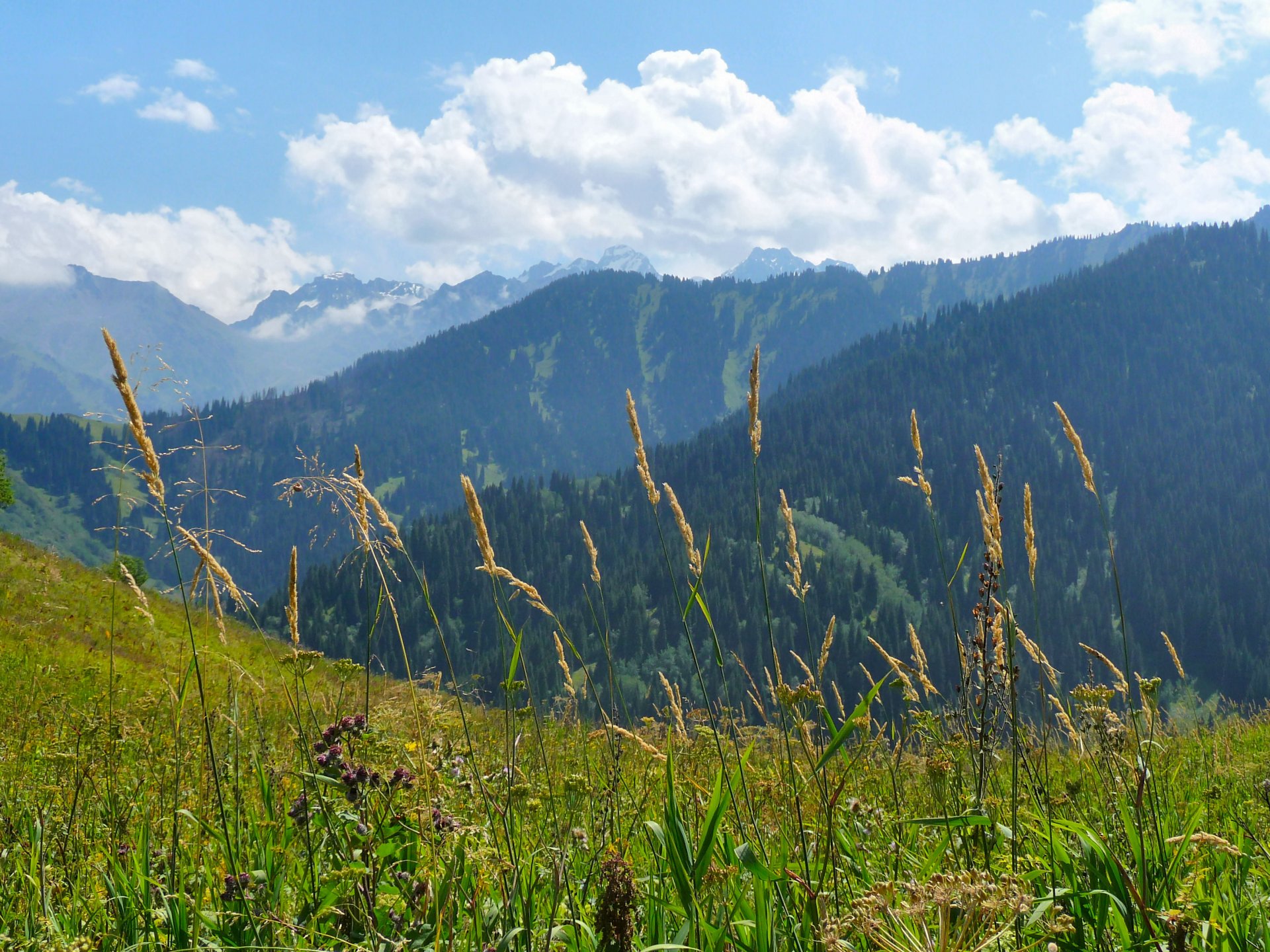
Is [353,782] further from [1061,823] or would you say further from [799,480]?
[799,480]

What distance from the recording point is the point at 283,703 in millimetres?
8773

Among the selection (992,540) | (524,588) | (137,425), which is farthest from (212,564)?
(992,540)

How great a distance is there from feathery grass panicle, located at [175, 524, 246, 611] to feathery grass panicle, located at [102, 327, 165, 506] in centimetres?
12

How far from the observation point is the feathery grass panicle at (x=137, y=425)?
6.55ft

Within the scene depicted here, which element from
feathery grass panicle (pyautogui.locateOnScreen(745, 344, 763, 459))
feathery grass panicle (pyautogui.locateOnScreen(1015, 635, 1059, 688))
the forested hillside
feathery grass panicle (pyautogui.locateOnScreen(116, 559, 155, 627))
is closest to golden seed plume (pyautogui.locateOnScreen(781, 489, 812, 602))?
feathery grass panicle (pyautogui.locateOnScreen(745, 344, 763, 459))

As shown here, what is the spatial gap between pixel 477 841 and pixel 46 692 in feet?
24.2

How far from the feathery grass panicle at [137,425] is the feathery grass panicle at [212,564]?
0.12 metres

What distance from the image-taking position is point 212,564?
2.23m

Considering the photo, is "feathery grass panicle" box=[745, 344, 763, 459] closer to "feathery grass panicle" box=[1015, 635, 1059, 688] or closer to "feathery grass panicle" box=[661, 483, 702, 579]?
"feathery grass panicle" box=[661, 483, 702, 579]

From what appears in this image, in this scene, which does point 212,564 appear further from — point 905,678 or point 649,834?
point 905,678

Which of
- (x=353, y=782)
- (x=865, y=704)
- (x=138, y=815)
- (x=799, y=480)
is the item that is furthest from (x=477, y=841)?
(x=799, y=480)

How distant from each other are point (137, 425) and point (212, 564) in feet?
1.51

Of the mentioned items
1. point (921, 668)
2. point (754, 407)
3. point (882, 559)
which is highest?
point (754, 407)

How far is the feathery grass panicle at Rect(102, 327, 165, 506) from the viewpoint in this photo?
2.00 m
